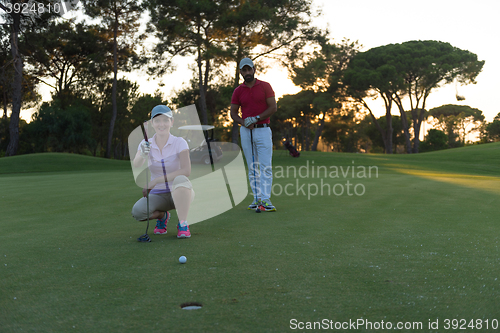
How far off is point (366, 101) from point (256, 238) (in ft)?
134

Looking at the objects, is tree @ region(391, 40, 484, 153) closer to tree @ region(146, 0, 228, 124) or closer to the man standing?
tree @ region(146, 0, 228, 124)

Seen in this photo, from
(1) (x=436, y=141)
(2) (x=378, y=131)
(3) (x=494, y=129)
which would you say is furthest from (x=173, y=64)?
(3) (x=494, y=129)

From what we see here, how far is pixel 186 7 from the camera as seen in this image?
2534 cm

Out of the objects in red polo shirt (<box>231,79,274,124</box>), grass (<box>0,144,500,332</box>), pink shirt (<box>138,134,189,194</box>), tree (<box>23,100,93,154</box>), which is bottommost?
grass (<box>0,144,500,332</box>)

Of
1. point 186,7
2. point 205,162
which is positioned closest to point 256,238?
point 205,162

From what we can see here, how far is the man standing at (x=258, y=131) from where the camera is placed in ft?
19.2

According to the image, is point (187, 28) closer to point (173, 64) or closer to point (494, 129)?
point (173, 64)

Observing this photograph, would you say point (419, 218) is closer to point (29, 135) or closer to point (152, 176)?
point (152, 176)

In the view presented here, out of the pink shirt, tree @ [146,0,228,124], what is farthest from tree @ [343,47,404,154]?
the pink shirt

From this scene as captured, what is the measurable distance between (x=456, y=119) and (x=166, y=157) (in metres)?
76.1

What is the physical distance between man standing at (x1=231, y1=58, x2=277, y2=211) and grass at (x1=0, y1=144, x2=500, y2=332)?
0.41 m

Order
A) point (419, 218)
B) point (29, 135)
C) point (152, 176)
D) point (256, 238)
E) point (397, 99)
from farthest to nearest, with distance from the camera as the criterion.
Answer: point (397, 99) → point (29, 135) → point (419, 218) → point (152, 176) → point (256, 238)

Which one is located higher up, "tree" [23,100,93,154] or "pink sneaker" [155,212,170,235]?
"tree" [23,100,93,154]

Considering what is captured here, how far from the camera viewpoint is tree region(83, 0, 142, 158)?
31297 millimetres
